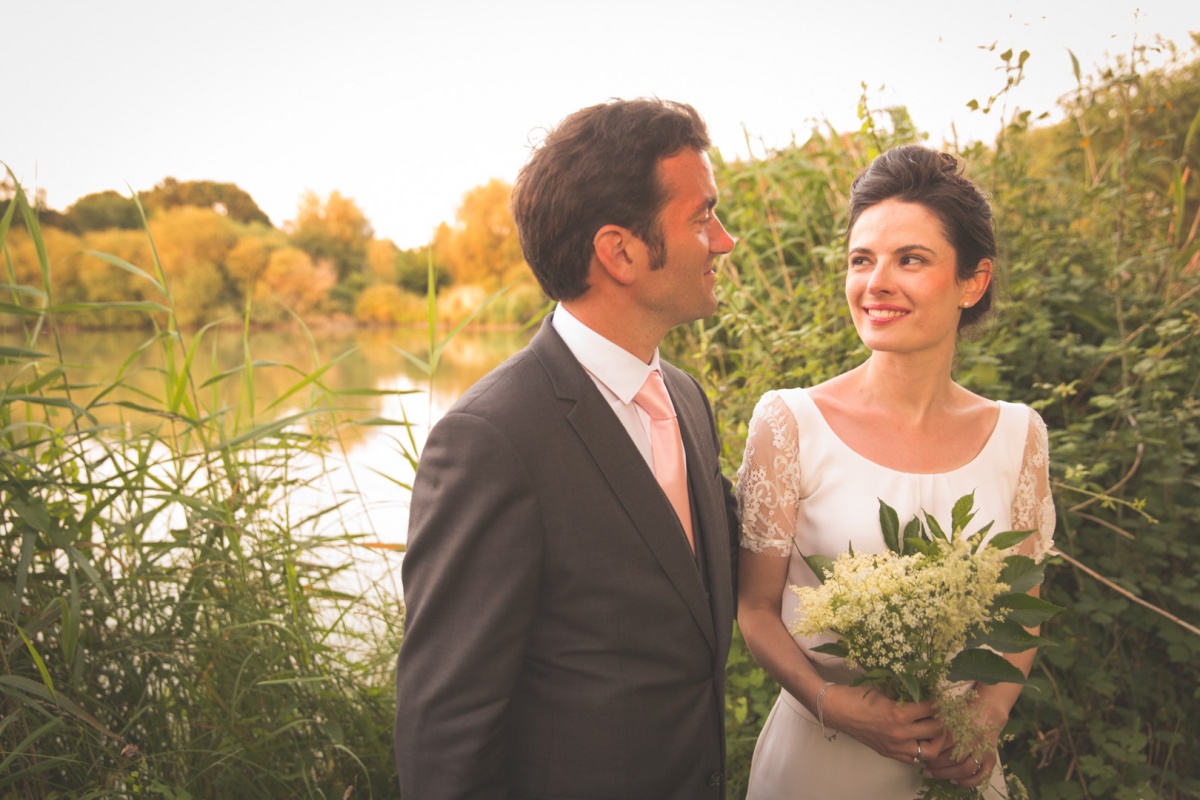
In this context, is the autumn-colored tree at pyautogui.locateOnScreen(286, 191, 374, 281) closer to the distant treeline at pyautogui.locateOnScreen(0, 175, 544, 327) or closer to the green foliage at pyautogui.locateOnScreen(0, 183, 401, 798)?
the distant treeline at pyautogui.locateOnScreen(0, 175, 544, 327)

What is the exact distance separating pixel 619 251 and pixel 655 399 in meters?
0.33

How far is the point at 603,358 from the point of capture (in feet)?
5.07

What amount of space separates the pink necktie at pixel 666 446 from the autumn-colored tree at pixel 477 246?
175 centimetres

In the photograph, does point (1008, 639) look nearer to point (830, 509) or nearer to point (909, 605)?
point (909, 605)

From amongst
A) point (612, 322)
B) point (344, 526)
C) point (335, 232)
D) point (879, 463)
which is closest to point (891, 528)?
point (879, 463)

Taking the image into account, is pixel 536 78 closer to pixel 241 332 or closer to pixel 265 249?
pixel 265 249

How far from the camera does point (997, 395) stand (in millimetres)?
2908

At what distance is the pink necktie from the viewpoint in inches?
64.5

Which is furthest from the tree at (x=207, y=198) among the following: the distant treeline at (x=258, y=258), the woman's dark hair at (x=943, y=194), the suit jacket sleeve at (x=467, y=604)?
the woman's dark hair at (x=943, y=194)

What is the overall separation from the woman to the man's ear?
0.64m

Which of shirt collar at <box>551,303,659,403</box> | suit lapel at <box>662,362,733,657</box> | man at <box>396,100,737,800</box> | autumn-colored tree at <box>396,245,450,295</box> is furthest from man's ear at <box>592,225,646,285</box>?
autumn-colored tree at <box>396,245,450,295</box>

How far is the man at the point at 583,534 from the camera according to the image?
1314mm

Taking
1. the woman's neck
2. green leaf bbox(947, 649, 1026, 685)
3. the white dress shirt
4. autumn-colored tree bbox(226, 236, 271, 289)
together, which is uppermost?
autumn-colored tree bbox(226, 236, 271, 289)

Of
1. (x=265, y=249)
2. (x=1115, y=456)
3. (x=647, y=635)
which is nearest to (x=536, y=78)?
(x=265, y=249)
